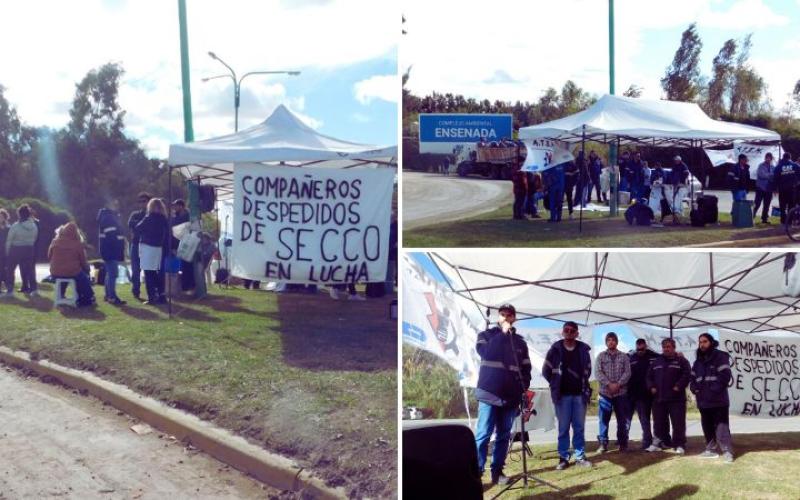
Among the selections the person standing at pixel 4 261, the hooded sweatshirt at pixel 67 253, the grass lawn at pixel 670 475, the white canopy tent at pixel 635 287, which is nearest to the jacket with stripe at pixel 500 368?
the white canopy tent at pixel 635 287

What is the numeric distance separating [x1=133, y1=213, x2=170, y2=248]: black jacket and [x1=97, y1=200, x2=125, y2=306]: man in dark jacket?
307 millimetres

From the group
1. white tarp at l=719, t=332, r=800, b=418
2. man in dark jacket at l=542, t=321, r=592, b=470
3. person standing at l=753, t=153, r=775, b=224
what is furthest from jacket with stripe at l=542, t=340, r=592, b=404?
person standing at l=753, t=153, r=775, b=224

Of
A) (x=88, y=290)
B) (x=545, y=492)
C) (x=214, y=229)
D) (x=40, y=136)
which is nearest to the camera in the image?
(x=545, y=492)

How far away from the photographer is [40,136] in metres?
5.94

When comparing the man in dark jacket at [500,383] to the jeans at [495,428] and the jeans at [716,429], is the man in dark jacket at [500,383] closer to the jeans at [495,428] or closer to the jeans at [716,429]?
the jeans at [495,428]

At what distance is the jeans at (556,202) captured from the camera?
6426 mm

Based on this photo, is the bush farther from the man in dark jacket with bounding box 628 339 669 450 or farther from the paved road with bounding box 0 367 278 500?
the man in dark jacket with bounding box 628 339 669 450

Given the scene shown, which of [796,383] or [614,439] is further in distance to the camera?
[796,383]

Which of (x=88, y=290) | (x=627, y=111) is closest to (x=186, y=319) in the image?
(x=88, y=290)

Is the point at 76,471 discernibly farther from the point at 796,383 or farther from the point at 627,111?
the point at 627,111

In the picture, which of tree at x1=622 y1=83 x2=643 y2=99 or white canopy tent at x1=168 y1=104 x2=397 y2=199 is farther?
white canopy tent at x1=168 y1=104 x2=397 y2=199

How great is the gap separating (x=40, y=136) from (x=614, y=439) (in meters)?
4.87

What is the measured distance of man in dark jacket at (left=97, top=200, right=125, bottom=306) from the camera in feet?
25.5

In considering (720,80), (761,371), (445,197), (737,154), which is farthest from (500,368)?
(737,154)
